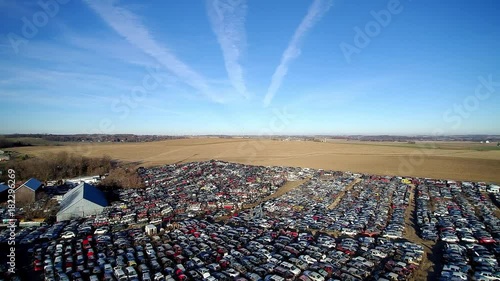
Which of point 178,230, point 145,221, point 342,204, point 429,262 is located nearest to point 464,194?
point 342,204

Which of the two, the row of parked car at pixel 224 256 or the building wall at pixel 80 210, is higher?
the building wall at pixel 80 210

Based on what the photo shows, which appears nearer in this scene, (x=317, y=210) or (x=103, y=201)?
(x=317, y=210)

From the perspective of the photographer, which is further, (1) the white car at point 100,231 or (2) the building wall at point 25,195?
(2) the building wall at point 25,195

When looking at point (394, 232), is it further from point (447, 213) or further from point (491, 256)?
point (447, 213)

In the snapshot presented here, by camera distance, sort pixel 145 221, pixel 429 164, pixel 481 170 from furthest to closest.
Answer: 1. pixel 429 164
2. pixel 481 170
3. pixel 145 221
